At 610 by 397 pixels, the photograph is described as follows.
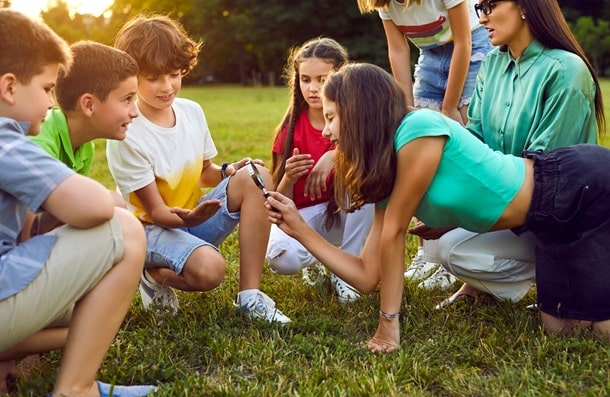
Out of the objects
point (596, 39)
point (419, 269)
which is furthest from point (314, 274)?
point (596, 39)

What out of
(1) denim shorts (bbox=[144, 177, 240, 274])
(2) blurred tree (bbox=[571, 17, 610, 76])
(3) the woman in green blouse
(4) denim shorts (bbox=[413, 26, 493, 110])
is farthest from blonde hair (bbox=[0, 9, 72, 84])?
(2) blurred tree (bbox=[571, 17, 610, 76])

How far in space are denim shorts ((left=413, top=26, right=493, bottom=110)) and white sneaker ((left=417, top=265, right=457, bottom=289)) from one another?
96 centimetres

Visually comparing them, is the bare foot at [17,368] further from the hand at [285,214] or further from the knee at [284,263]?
the knee at [284,263]

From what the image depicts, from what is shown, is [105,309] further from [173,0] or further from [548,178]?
[173,0]

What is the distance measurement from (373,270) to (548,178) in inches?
29.9

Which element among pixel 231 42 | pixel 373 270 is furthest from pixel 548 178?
pixel 231 42

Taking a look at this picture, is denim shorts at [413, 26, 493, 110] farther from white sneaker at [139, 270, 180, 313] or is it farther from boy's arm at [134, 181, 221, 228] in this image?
white sneaker at [139, 270, 180, 313]

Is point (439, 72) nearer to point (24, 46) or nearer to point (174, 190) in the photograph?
point (174, 190)

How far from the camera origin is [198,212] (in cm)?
310

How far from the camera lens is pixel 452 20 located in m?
3.99

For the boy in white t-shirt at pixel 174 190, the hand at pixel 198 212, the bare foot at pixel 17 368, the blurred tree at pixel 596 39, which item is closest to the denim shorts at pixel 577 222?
the boy in white t-shirt at pixel 174 190

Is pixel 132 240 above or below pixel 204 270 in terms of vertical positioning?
above

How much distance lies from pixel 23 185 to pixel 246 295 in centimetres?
141

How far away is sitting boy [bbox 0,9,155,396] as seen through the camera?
2176mm
